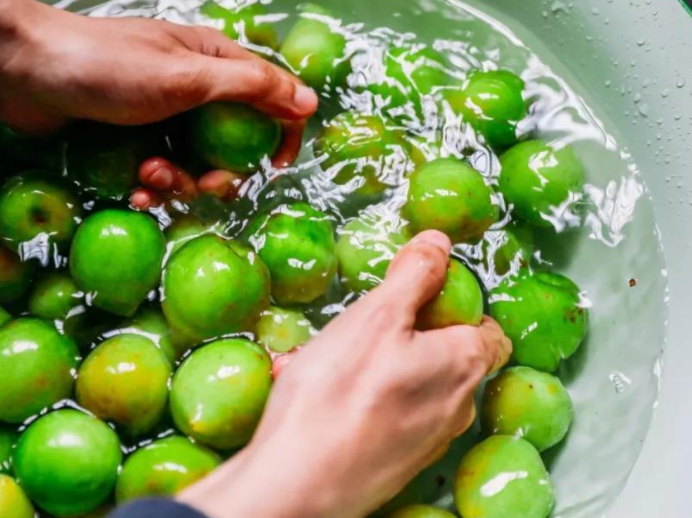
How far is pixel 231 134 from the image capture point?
106 cm

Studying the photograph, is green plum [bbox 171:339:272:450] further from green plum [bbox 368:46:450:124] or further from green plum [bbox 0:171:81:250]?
green plum [bbox 368:46:450:124]

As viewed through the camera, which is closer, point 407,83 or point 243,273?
point 243,273

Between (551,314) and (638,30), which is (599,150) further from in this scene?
(551,314)

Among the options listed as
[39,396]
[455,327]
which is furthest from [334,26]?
[39,396]

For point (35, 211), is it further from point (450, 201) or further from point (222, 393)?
point (450, 201)

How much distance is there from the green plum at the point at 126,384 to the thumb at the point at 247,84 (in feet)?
1.10

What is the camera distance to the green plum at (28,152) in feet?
3.79

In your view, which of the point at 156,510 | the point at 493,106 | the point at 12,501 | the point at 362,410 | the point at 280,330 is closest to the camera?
the point at 156,510

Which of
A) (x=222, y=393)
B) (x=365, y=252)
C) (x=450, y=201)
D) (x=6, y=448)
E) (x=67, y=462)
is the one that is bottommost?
(x=6, y=448)

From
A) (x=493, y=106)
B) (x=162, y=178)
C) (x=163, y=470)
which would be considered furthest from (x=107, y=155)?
(x=493, y=106)

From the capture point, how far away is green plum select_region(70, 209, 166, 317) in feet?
3.27

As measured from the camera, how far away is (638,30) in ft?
3.73

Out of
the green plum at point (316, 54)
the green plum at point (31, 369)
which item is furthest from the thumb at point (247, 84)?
the green plum at point (31, 369)

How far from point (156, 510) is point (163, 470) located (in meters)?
0.29
